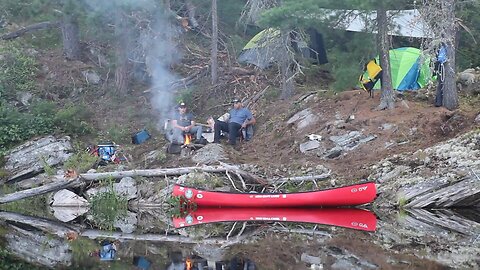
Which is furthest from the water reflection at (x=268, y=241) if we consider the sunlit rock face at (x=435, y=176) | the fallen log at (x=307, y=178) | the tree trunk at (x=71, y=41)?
the tree trunk at (x=71, y=41)

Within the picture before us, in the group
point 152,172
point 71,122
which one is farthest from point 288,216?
point 71,122

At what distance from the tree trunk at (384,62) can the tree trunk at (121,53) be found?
26.2 feet

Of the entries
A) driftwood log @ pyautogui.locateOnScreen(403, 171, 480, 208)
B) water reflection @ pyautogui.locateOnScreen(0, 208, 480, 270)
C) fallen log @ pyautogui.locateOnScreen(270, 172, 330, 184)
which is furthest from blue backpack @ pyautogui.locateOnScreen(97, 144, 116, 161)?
driftwood log @ pyautogui.locateOnScreen(403, 171, 480, 208)

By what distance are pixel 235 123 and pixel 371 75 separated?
3.65 metres

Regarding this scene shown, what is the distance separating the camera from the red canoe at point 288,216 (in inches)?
584

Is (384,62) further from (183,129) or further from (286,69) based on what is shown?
(183,129)

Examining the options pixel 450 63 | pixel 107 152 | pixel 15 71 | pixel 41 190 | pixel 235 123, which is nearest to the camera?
pixel 450 63

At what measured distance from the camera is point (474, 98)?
19.2m

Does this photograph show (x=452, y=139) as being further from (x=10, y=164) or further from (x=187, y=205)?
(x=10, y=164)

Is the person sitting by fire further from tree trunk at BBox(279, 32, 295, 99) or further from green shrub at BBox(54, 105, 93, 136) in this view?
green shrub at BBox(54, 105, 93, 136)

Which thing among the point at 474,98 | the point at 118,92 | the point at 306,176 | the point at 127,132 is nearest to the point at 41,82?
the point at 118,92

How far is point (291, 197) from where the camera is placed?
16.3 meters

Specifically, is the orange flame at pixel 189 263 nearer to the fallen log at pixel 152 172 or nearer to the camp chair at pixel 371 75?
the fallen log at pixel 152 172

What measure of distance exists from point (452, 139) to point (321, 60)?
678 cm
